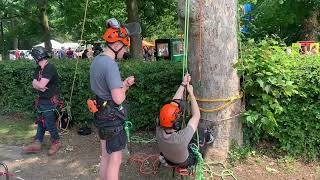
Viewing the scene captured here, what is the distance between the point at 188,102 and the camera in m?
5.46

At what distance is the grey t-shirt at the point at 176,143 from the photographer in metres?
4.52

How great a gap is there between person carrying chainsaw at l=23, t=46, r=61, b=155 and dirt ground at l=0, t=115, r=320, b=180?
0.17 metres

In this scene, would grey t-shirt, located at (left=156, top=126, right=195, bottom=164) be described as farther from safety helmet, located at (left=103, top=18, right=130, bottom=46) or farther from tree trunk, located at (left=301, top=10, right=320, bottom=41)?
tree trunk, located at (left=301, top=10, right=320, bottom=41)

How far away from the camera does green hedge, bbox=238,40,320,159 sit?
5352mm

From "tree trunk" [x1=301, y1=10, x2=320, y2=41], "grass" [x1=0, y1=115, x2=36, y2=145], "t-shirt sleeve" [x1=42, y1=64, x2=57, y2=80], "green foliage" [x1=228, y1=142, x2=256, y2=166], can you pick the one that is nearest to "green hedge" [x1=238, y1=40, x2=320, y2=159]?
"green foliage" [x1=228, y1=142, x2=256, y2=166]

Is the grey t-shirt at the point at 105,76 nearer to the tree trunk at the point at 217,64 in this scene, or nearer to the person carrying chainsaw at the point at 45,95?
the tree trunk at the point at 217,64

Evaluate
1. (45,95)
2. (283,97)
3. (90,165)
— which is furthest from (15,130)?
(283,97)

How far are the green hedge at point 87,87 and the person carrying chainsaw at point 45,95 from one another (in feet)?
3.74

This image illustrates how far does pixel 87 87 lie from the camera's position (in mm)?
7578

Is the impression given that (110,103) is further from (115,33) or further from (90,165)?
(90,165)

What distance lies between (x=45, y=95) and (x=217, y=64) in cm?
279

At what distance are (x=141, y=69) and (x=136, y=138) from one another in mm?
1163

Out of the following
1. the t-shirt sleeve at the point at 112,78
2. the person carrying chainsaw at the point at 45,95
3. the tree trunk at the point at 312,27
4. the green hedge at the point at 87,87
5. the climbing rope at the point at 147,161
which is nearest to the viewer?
the t-shirt sleeve at the point at 112,78

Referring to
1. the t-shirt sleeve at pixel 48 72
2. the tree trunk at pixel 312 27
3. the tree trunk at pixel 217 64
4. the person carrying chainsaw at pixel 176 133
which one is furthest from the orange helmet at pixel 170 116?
the tree trunk at pixel 312 27
